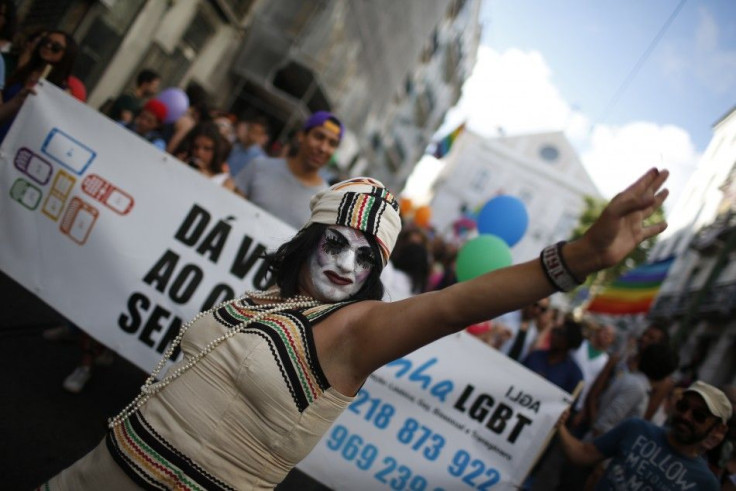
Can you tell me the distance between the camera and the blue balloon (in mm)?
6004

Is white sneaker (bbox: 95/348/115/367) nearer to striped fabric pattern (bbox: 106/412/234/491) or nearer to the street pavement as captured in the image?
the street pavement

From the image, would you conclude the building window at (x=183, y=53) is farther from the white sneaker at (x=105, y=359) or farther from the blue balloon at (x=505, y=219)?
the white sneaker at (x=105, y=359)

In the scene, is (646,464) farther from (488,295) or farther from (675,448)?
(488,295)

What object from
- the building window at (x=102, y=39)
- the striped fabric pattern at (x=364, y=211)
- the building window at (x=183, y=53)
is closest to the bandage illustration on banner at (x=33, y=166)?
the striped fabric pattern at (x=364, y=211)

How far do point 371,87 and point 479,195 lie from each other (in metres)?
29.3

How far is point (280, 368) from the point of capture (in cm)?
151

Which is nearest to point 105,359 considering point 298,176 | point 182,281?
point 182,281

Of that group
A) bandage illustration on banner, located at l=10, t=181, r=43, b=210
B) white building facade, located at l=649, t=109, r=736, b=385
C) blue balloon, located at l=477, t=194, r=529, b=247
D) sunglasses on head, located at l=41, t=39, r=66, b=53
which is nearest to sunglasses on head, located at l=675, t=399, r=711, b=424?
blue balloon, located at l=477, t=194, r=529, b=247

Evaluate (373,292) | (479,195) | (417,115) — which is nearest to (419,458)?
(373,292)

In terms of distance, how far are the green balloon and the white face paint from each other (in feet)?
9.89

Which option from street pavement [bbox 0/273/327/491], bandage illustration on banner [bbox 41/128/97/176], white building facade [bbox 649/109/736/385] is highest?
white building facade [bbox 649/109/736/385]

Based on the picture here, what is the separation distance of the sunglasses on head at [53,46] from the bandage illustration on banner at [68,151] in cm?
73

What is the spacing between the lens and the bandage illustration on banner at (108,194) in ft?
12.5

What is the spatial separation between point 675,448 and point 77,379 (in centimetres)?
360
